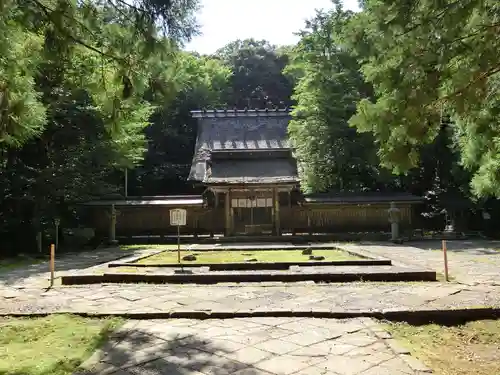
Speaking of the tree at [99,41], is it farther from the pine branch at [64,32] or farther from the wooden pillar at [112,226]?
the wooden pillar at [112,226]

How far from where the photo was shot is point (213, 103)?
114 feet

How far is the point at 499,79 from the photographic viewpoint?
451 cm

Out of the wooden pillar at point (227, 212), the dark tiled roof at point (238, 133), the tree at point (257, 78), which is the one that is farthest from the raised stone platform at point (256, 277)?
the tree at point (257, 78)

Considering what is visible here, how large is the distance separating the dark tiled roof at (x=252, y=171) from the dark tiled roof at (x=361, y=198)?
4.72 ft

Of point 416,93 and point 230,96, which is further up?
point 230,96

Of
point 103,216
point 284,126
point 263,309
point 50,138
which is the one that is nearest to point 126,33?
point 263,309

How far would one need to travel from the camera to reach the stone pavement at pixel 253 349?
370 cm

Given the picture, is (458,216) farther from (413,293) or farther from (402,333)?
(402,333)

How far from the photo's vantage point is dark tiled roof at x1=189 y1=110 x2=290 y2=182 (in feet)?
80.6

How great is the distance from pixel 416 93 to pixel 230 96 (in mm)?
37753

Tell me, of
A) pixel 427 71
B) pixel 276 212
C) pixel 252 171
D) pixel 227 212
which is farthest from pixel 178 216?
pixel 252 171

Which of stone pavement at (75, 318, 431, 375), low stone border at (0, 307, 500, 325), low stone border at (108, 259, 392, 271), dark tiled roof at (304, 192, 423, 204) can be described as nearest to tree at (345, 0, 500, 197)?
low stone border at (0, 307, 500, 325)

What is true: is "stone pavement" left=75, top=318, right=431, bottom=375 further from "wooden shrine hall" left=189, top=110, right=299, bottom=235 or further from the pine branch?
"wooden shrine hall" left=189, top=110, right=299, bottom=235

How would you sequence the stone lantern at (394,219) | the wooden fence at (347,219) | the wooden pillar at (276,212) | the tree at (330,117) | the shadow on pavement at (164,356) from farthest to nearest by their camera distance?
the tree at (330,117) → the wooden fence at (347,219) → the wooden pillar at (276,212) → the stone lantern at (394,219) → the shadow on pavement at (164,356)
